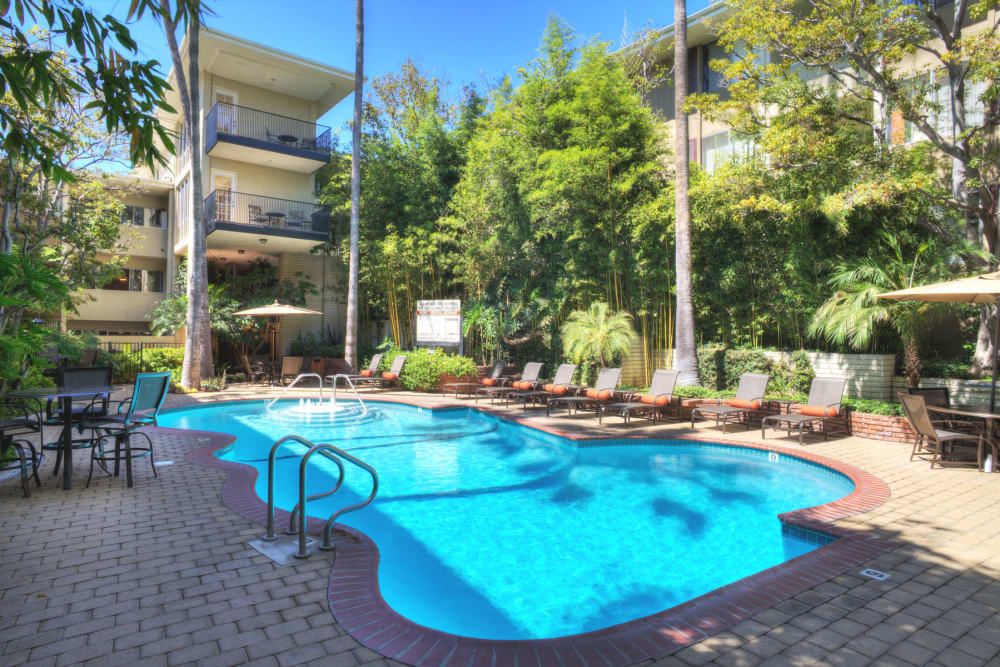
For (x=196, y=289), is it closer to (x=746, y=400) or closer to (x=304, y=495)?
(x=304, y=495)

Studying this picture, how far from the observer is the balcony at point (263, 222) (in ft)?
53.8

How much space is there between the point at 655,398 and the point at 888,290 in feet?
13.3

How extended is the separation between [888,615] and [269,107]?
2143 cm

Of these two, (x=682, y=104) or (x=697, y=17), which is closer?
(x=682, y=104)

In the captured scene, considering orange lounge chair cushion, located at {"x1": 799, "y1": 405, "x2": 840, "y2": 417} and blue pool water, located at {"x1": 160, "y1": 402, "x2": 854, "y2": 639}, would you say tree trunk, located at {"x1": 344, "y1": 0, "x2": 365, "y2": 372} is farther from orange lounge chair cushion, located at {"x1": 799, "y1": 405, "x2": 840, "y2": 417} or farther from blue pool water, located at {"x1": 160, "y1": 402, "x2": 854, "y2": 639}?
orange lounge chair cushion, located at {"x1": 799, "y1": 405, "x2": 840, "y2": 417}

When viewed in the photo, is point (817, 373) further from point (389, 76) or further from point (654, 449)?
point (389, 76)

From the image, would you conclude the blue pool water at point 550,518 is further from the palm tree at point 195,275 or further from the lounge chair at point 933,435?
the palm tree at point 195,275

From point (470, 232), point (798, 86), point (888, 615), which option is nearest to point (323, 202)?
point (470, 232)

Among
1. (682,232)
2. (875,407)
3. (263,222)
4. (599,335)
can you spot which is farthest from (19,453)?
(263,222)

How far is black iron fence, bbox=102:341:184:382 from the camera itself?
14823 millimetres

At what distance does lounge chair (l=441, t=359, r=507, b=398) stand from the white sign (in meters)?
1.21

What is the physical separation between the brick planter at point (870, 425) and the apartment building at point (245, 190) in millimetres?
15604

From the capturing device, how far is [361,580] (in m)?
3.29

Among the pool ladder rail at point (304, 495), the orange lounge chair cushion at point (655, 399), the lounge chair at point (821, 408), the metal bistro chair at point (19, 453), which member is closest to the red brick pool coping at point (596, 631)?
the pool ladder rail at point (304, 495)
